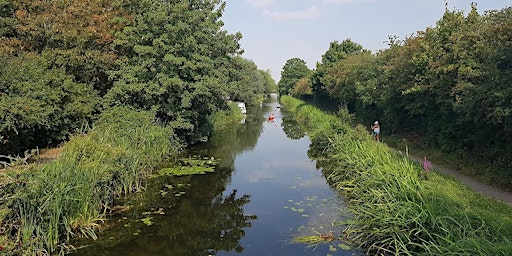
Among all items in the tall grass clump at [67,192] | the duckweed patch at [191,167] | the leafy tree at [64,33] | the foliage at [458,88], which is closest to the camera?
the tall grass clump at [67,192]

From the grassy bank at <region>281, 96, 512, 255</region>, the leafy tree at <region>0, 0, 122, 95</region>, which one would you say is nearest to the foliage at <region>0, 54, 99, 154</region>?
the leafy tree at <region>0, 0, 122, 95</region>

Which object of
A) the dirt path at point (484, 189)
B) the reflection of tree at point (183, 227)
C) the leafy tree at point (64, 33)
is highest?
the leafy tree at point (64, 33)

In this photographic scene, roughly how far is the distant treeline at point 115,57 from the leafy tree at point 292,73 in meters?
74.2

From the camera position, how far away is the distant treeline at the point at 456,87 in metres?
12.6

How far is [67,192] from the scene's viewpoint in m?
8.71

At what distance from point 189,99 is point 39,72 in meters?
6.90

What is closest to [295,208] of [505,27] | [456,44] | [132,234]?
[132,234]

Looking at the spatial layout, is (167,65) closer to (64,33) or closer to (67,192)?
→ (64,33)

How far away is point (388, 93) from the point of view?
73.7 ft

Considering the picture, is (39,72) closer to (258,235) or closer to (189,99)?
A: (189,99)

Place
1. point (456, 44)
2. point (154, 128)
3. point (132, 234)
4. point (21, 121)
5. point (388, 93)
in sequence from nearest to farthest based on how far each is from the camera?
1. point (132, 234)
2. point (21, 121)
3. point (456, 44)
4. point (154, 128)
5. point (388, 93)

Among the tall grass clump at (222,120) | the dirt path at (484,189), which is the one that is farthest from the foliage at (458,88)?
the tall grass clump at (222,120)

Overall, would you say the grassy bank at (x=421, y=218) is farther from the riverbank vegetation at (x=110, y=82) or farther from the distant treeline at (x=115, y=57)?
the distant treeline at (x=115, y=57)

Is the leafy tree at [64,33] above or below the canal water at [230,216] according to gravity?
above
